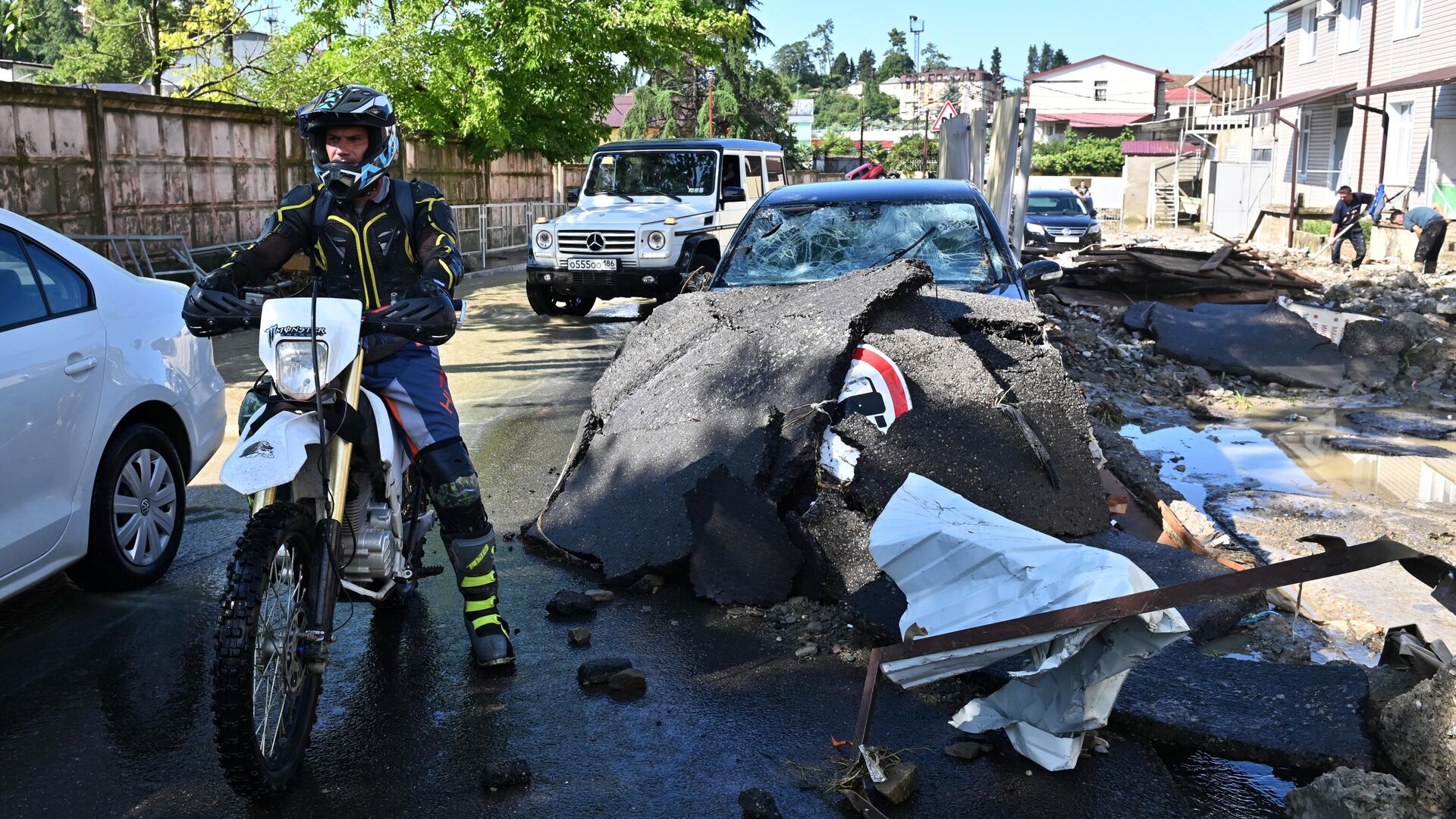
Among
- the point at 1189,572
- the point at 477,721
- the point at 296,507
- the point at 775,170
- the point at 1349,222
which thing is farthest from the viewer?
the point at 1349,222

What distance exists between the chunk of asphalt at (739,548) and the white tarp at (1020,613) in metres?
1.23

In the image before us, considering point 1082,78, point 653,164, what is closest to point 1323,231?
point 653,164

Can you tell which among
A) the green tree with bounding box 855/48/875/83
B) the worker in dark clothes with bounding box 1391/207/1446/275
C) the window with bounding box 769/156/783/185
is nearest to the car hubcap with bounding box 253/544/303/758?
the window with bounding box 769/156/783/185

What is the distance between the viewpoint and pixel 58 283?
191 inches

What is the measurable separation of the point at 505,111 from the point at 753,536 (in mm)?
16355

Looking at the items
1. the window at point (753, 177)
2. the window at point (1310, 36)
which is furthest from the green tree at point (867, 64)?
the window at point (753, 177)

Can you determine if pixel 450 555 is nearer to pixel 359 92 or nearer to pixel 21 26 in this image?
pixel 359 92

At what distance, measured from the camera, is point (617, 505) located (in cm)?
562

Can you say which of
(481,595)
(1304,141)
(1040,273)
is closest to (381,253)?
(481,595)

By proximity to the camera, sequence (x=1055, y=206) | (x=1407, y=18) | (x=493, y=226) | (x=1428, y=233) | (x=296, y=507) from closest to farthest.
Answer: (x=296, y=507) < (x=1428, y=233) < (x=493, y=226) < (x=1055, y=206) < (x=1407, y=18)

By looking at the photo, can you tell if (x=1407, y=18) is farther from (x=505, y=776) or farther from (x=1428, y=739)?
(x=505, y=776)

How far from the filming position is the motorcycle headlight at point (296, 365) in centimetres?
348

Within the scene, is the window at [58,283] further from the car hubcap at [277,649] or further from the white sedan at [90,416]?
the car hubcap at [277,649]

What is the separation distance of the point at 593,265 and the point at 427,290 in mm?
10645
